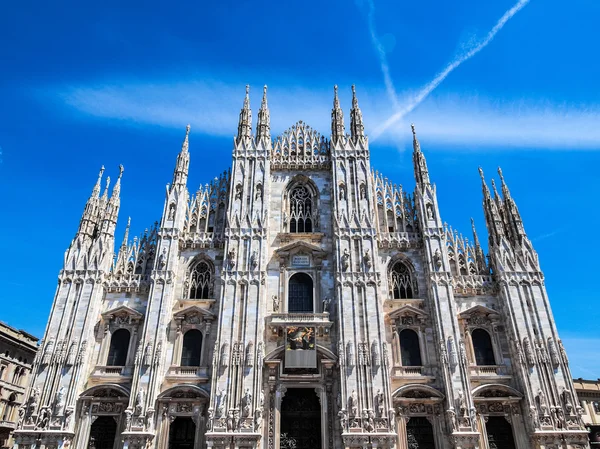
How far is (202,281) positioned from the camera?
99.2 ft

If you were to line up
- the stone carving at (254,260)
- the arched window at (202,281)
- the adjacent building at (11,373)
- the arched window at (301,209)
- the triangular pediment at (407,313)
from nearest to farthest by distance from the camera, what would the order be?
the triangular pediment at (407,313), the stone carving at (254,260), the arched window at (202,281), the arched window at (301,209), the adjacent building at (11,373)

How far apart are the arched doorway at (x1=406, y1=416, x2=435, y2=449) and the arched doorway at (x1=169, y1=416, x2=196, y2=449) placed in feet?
39.0

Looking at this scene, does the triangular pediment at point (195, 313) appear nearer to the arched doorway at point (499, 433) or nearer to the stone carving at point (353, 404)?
the stone carving at point (353, 404)

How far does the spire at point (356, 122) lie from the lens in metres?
34.8

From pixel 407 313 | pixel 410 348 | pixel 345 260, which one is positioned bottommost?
pixel 410 348

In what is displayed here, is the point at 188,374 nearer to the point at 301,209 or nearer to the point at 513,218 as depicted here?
the point at 301,209

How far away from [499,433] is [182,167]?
26359 millimetres

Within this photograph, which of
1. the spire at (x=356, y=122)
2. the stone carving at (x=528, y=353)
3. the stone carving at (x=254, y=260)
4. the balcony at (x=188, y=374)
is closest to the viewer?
the stone carving at (x=528, y=353)

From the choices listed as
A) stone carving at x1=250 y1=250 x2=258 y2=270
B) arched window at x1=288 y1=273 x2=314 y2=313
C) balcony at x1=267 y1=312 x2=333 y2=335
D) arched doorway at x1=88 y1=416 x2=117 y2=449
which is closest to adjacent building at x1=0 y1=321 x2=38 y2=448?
arched doorway at x1=88 y1=416 x2=117 y2=449

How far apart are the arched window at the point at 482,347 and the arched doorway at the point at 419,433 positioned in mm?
4971

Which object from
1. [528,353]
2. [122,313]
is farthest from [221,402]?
[528,353]

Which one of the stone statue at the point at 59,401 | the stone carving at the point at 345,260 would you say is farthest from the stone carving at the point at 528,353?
the stone statue at the point at 59,401

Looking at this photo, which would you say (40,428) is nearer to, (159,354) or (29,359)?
(159,354)

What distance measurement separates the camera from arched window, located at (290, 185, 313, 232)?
32.2m
